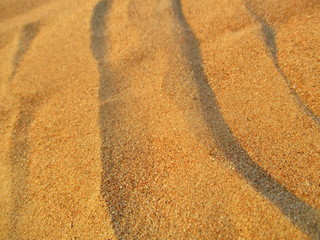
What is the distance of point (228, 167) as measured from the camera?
3.40 ft

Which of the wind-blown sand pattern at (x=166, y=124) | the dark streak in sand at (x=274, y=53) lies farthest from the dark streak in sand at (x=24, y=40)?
the dark streak in sand at (x=274, y=53)

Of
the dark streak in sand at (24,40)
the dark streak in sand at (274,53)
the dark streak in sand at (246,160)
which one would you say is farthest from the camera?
the dark streak in sand at (24,40)

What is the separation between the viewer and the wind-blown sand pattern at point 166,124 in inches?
38.3

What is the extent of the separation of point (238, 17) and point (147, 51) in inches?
15.9

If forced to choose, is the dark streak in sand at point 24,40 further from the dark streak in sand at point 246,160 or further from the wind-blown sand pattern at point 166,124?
the dark streak in sand at point 246,160

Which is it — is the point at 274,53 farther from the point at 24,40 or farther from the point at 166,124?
the point at 24,40

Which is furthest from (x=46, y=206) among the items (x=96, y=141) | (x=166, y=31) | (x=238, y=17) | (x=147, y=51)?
(x=238, y=17)

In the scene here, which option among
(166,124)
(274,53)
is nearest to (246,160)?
(166,124)

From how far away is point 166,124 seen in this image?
1.19m

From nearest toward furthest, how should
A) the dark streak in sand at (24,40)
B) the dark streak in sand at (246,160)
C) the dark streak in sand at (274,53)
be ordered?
the dark streak in sand at (246,160)
the dark streak in sand at (274,53)
the dark streak in sand at (24,40)

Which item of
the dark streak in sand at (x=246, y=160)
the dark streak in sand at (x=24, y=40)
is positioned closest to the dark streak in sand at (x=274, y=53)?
the dark streak in sand at (x=246, y=160)

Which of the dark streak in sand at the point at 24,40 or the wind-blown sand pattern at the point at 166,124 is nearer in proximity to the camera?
the wind-blown sand pattern at the point at 166,124

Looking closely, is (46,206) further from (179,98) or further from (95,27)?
(95,27)

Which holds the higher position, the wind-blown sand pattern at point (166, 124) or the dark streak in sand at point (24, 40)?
the dark streak in sand at point (24, 40)
